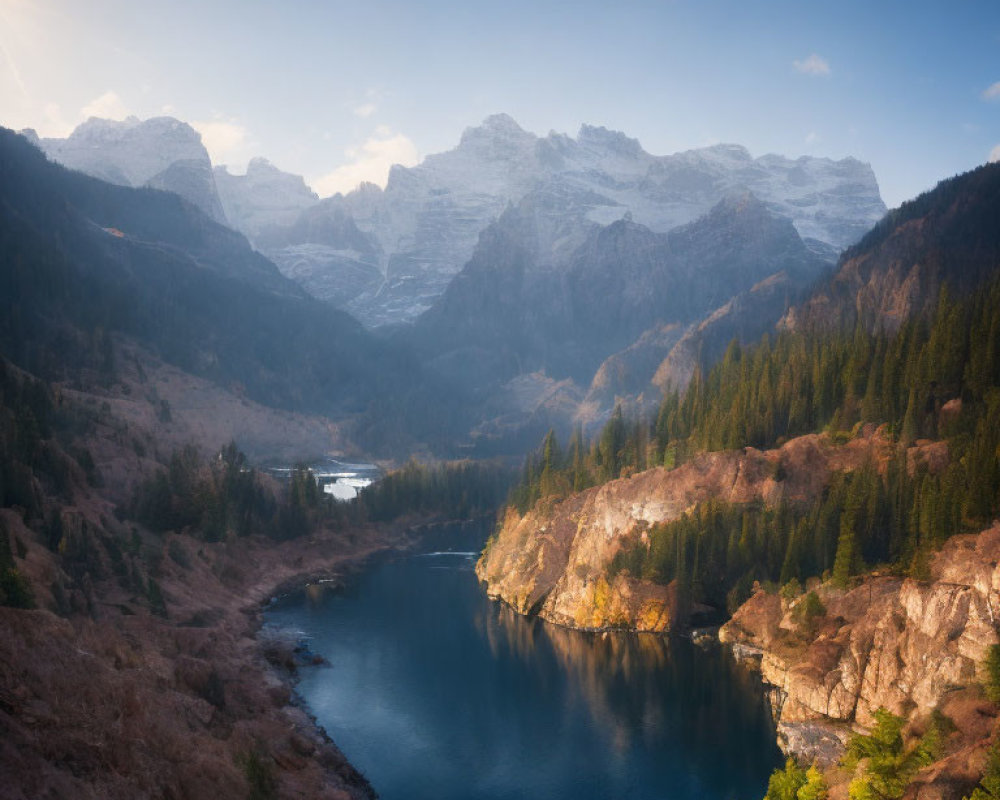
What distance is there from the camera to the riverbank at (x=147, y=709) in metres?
45.9

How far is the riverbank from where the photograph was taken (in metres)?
45.9

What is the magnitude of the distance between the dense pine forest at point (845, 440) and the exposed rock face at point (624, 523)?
2404 mm

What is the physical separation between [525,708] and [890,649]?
3690 centimetres

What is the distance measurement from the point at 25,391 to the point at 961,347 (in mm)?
137076

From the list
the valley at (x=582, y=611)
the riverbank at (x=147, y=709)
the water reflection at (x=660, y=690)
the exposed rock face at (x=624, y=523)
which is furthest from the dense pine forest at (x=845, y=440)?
the riverbank at (x=147, y=709)

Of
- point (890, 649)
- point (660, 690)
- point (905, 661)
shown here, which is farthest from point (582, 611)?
point (905, 661)

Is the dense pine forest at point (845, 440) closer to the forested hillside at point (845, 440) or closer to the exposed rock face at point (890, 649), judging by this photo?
the forested hillside at point (845, 440)

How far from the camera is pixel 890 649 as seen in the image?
228 ft

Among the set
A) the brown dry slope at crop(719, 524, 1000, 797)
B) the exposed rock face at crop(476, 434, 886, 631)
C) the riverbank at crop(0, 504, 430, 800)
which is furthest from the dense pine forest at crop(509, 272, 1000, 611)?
the riverbank at crop(0, 504, 430, 800)

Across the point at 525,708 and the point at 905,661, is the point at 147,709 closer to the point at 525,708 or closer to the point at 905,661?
the point at 525,708

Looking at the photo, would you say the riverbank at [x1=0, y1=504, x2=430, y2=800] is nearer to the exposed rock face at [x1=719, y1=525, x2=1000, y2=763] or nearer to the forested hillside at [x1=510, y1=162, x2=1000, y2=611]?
the exposed rock face at [x1=719, y1=525, x2=1000, y2=763]

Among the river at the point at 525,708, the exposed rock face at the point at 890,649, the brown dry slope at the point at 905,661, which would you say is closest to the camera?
the brown dry slope at the point at 905,661

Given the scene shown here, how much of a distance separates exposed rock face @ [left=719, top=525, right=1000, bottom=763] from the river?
4.60 m

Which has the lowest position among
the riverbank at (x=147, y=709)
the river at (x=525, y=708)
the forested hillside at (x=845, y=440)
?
the river at (x=525, y=708)
